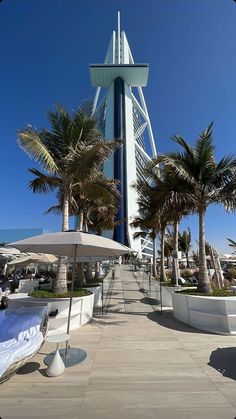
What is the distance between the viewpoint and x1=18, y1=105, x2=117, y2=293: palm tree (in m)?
7.93

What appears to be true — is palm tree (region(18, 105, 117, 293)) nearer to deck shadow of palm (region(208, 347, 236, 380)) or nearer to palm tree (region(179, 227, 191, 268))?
deck shadow of palm (region(208, 347, 236, 380))

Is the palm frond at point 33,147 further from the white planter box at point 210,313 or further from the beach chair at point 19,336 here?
the white planter box at point 210,313

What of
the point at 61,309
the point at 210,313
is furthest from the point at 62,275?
the point at 210,313

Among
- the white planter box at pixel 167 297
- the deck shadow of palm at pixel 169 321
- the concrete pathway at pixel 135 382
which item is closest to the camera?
the concrete pathway at pixel 135 382

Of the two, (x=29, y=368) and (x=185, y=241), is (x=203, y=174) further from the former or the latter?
(x=185, y=241)

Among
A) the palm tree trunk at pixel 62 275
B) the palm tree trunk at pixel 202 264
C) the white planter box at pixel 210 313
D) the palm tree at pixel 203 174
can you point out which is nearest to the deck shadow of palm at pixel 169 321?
the white planter box at pixel 210 313

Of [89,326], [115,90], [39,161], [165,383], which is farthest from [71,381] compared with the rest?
[115,90]

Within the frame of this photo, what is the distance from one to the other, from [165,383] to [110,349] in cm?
182

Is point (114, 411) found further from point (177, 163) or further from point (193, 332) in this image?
point (177, 163)

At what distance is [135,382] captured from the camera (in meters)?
3.86

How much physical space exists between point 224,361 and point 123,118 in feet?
243

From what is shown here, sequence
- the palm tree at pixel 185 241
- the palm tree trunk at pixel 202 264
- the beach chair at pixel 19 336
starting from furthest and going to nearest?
the palm tree at pixel 185 241 < the palm tree trunk at pixel 202 264 < the beach chair at pixel 19 336

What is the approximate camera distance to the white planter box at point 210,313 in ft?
21.3

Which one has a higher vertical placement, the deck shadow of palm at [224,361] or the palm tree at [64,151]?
the palm tree at [64,151]
